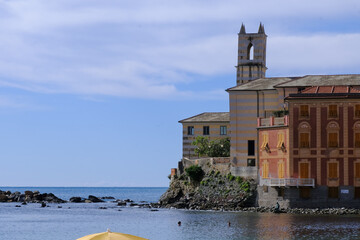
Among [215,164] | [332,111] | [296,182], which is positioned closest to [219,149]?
[215,164]

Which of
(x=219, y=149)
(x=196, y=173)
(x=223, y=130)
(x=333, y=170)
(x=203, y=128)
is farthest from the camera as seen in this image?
(x=203, y=128)

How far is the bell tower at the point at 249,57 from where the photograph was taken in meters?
107

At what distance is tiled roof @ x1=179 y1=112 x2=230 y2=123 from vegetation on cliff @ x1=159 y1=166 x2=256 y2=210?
16275 millimetres

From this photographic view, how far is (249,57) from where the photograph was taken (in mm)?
108500

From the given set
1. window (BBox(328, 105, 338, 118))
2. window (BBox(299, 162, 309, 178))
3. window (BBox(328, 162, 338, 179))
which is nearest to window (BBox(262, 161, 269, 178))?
window (BBox(299, 162, 309, 178))

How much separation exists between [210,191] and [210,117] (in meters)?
24.8

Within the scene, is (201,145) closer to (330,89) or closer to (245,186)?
(245,186)

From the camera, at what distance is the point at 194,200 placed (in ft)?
279

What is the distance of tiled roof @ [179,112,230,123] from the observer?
345ft

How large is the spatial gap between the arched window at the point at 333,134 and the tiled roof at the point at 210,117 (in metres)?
32.7

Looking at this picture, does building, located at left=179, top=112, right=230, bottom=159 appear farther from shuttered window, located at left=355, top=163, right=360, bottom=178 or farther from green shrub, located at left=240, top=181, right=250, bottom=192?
shuttered window, located at left=355, top=163, right=360, bottom=178

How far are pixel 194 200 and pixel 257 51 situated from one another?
3090 cm

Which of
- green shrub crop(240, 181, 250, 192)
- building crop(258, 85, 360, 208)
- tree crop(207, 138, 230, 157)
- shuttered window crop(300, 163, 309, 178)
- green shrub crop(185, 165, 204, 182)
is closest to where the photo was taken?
building crop(258, 85, 360, 208)

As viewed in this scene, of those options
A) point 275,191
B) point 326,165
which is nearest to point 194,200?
point 275,191
